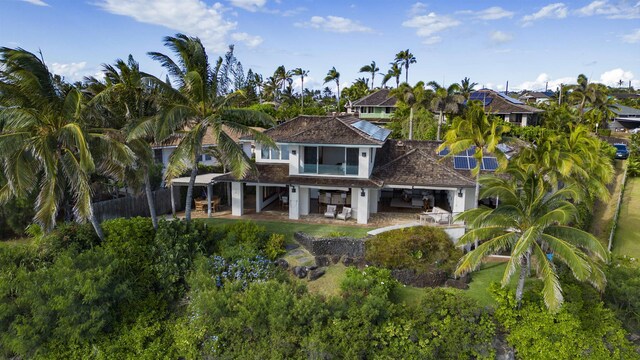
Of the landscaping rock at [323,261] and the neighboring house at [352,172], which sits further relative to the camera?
the neighboring house at [352,172]

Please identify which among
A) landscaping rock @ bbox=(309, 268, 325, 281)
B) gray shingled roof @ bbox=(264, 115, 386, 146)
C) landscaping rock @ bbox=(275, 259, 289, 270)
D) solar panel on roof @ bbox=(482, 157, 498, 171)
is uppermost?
gray shingled roof @ bbox=(264, 115, 386, 146)

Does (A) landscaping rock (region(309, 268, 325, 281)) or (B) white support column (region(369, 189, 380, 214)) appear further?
(B) white support column (region(369, 189, 380, 214))

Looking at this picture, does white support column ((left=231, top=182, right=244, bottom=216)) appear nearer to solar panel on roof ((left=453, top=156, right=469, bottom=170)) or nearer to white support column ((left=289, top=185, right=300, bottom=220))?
white support column ((left=289, top=185, right=300, bottom=220))

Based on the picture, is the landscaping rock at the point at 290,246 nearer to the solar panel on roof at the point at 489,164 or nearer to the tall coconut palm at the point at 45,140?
the tall coconut palm at the point at 45,140

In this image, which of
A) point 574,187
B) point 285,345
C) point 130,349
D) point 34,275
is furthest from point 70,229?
point 574,187

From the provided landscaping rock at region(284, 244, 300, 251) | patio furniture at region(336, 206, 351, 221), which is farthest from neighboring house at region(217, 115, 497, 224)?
landscaping rock at region(284, 244, 300, 251)

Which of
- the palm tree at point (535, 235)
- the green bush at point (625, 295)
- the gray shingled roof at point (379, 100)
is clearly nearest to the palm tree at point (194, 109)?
the palm tree at point (535, 235)

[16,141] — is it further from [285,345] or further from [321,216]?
[321,216]
